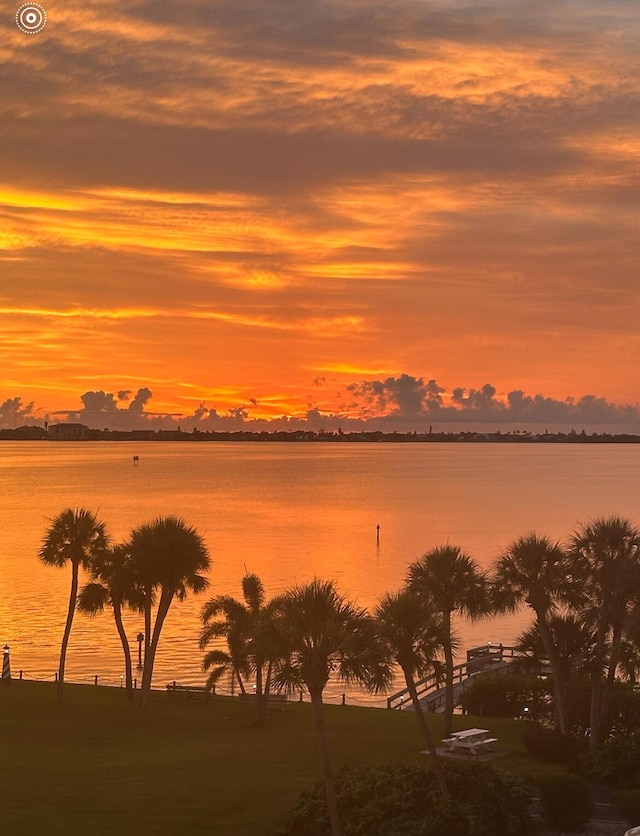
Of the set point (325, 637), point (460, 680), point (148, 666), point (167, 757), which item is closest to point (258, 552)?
point (460, 680)

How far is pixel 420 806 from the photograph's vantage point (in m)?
26.9

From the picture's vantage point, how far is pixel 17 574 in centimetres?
10338

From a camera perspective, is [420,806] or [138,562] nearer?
[420,806]

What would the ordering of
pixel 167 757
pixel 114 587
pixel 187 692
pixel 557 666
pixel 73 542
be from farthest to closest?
1. pixel 73 542
2. pixel 187 692
3. pixel 114 587
4. pixel 557 666
5. pixel 167 757

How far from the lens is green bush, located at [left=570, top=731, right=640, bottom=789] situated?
101ft

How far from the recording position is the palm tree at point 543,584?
38219mm

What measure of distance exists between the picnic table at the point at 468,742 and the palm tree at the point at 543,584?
4414mm

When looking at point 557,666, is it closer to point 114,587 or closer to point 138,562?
point 138,562

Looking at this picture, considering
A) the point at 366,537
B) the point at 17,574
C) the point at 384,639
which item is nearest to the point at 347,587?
the point at 17,574

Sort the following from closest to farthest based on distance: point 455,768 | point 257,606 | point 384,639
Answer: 1. point 384,639
2. point 455,768
3. point 257,606

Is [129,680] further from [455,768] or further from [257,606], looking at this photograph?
[455,768]

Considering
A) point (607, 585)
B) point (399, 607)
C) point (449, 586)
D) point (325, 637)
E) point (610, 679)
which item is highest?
point (449, 586)

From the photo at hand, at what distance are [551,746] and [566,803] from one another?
25.8 ft

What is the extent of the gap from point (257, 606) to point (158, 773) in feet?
41.8
